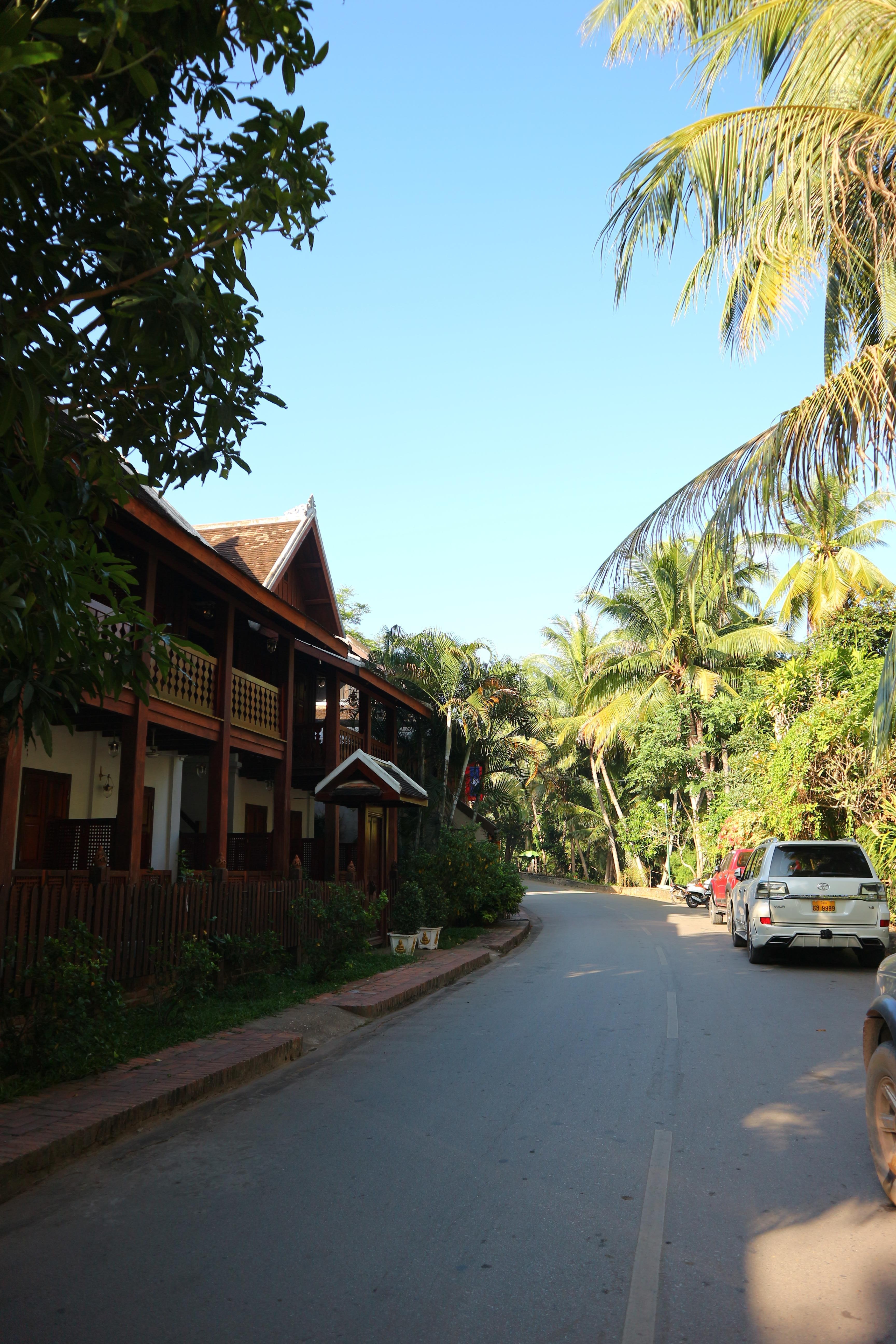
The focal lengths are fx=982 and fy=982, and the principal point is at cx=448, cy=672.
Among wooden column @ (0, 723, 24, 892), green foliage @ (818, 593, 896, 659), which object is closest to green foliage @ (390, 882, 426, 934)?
wooden column @ (0, 723, 24, 892)

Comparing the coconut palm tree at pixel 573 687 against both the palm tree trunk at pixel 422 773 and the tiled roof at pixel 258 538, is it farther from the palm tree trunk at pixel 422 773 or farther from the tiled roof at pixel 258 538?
the tiled roof at pixel 258 538

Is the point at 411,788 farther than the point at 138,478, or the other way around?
the point at 411,788

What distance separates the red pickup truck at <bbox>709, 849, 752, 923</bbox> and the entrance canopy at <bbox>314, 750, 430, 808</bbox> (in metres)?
8.89

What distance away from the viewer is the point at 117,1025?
8070 mm

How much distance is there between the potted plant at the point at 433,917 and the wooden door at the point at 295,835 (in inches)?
102

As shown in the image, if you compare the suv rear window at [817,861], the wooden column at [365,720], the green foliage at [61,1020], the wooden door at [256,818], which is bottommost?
the green foliage at [61,1020]

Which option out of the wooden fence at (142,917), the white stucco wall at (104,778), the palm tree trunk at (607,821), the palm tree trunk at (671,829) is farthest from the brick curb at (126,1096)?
the palm tree trunk at (607,821)

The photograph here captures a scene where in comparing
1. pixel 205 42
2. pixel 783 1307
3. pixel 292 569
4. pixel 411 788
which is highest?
pixel 292 569

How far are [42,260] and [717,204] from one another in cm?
1015

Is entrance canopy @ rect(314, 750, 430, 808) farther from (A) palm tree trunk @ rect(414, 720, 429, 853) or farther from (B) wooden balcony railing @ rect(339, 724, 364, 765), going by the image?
(A) palm tree trunk @ rect(414, 720, 429, 853)

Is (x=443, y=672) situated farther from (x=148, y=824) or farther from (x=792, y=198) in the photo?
(x=792, y=198)

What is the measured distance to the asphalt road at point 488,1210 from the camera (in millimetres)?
3650

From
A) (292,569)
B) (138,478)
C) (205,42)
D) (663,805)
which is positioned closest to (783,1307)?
(138,478)

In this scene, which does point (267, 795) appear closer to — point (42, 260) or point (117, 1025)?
point (117, 1025)
